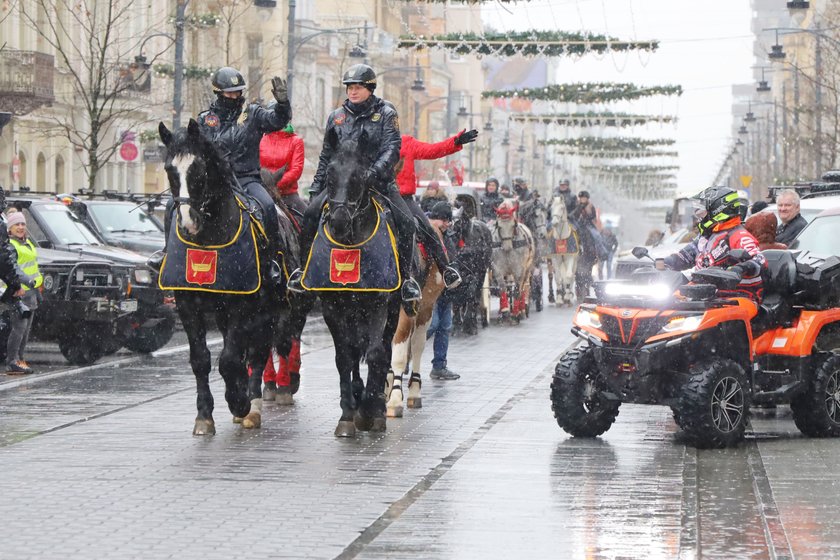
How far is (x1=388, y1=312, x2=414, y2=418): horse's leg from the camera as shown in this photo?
14.9 meters

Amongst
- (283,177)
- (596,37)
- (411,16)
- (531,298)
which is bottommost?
(531,298)

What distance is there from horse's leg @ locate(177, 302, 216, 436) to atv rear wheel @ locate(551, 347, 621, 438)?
2.51 metres

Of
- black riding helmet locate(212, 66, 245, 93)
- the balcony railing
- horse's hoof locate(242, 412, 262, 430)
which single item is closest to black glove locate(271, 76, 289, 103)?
black riding helmet locate(212, 66, 245, 93)

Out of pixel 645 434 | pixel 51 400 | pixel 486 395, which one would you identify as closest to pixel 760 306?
pixel 645 434

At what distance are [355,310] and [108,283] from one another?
7.64m

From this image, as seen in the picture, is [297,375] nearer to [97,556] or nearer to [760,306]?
[760,306]

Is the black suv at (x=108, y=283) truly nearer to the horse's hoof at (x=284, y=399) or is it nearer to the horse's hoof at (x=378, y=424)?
the horse's hoof at (x=284, y=399)

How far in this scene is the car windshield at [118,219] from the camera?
2636 centimetres

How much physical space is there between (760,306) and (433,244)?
2.65 metres

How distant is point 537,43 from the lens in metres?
35.9

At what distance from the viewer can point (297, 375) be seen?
52.7ft

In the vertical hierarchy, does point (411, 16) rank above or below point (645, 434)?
above

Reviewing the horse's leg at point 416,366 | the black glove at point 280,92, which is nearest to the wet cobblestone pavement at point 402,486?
the horse's leg at point 416,366

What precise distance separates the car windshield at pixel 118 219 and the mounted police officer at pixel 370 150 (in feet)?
42.3
